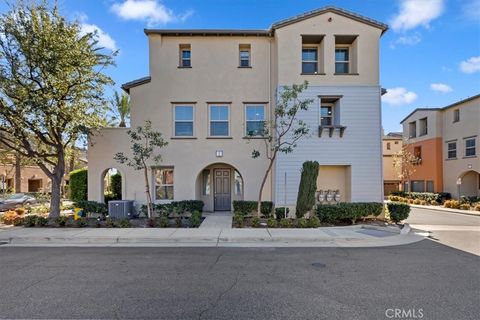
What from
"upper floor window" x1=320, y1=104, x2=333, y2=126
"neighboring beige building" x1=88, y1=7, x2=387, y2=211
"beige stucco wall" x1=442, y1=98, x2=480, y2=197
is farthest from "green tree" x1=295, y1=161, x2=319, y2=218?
"beige stucco wall" x1=442, y1=98, x2=480, y2=197

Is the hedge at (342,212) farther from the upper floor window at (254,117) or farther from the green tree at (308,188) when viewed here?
the upper floor window at (254,117)

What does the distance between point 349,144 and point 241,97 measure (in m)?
5.91

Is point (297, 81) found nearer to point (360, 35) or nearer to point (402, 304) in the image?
point (360, 35)

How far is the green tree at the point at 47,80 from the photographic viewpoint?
10.8 meters

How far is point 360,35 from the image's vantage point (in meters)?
13.2

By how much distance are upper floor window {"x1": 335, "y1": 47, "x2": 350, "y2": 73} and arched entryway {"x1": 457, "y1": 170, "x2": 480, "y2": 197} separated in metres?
16.6

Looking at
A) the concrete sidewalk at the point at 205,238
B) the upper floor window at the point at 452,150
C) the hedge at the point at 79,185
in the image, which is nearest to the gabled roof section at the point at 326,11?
the concrete sidewalk at the point at 205,238

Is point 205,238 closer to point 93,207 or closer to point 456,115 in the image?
point 93,207

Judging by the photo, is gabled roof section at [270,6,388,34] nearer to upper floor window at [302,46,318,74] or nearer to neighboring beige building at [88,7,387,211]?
neighboring beige building at [88,7,387,211]

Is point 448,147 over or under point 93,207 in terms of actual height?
over

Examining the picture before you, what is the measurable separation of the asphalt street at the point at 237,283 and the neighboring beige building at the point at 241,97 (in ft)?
20.3

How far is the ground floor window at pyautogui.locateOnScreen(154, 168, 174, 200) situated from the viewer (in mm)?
14156

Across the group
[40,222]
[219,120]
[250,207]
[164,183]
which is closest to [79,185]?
[40,222]

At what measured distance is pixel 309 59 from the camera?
550 inches
